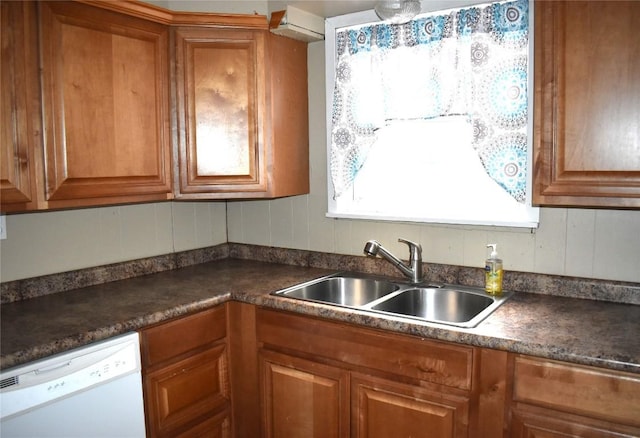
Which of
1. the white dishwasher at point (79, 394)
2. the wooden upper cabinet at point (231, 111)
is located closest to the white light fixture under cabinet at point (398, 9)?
the wooden upper cabinet at point (231, 111)

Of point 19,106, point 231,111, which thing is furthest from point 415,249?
point 19,106

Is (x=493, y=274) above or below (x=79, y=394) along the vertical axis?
above

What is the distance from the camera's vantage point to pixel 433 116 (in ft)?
7.45

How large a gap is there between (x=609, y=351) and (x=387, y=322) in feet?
2.18

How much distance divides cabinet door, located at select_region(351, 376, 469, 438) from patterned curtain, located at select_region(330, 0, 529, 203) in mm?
855

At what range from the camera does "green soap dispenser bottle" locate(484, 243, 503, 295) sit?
209cm

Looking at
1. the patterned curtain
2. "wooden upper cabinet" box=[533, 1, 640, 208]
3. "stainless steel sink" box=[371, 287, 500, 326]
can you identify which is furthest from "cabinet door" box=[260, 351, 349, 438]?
"wooden upper cabinet" box=[533, 1, 640, 208]

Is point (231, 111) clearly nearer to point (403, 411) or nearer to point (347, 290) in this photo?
point (347, 290)

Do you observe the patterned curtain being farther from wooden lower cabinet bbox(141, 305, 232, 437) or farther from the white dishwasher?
the white dishwasher

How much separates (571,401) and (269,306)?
1103mm

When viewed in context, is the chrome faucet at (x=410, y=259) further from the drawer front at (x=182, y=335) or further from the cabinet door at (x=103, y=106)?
the cabinet door at (x=103, y=106)

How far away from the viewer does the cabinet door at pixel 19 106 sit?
68.1 inches

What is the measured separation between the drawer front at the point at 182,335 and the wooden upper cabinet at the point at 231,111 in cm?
56

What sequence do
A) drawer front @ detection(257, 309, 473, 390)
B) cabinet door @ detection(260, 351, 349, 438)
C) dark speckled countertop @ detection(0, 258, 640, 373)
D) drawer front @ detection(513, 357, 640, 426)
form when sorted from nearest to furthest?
drawer front @ detection(513, 357, 640, 426) < dark speckled countertop @ detection(0, 258, 640, 373) < drawer front @ detection(257, 309, 473, 390) < cabinet door @ detection(260, 351, 349, 438)
